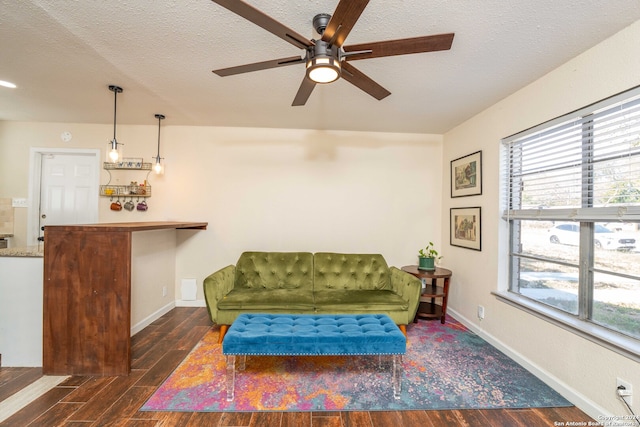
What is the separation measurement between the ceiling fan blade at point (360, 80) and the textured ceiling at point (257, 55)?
0.33m

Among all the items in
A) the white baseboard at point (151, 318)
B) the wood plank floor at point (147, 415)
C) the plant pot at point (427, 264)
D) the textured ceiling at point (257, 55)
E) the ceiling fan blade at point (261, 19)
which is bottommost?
the wood plank floor at point (147, 415)

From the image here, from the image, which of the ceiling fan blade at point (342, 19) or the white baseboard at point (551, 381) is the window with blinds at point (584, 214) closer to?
the white baseboard at point (551, 381)

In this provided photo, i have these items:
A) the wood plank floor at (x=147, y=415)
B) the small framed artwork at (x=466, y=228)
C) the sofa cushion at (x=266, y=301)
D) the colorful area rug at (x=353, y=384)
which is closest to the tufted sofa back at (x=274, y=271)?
the sofa cushion at (x=266, y=301)

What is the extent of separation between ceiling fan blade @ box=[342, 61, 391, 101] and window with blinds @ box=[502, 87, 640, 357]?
1.53 metres

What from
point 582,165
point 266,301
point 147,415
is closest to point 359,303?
point 266,301

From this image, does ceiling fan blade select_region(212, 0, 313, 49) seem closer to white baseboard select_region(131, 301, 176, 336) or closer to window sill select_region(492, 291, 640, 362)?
window sill select_region(492, 291, 640, 362)

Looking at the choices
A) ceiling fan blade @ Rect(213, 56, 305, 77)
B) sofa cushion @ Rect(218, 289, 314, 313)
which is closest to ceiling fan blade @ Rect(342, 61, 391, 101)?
ceiling fan blade @ Rect(213, 56, 305, 77)

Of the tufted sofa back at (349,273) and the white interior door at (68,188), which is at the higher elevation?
the white interior door at (68,188)

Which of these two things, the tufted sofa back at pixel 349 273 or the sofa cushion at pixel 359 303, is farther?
the tufted sofa back at pixel 349 273

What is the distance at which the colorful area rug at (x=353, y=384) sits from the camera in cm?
189

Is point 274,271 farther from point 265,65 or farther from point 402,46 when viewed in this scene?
point 402,46

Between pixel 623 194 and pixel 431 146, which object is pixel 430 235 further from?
pixel 623 194

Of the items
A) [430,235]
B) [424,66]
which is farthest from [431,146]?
[424,66]

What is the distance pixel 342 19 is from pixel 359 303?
2.41 m
